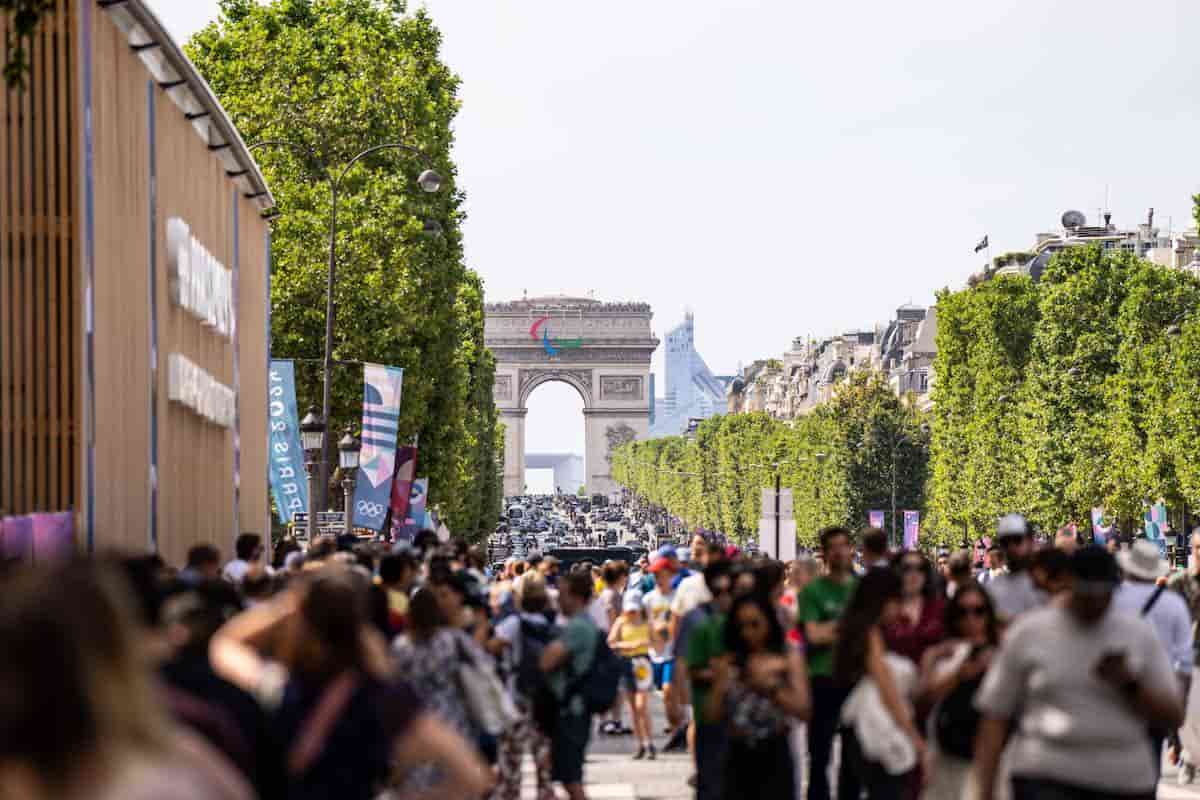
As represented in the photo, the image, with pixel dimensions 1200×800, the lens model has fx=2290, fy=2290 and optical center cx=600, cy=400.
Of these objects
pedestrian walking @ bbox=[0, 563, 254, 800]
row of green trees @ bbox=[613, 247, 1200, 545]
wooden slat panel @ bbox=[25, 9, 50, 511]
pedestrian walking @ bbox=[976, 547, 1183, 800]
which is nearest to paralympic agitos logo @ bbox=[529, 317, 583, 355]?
row of green trees @ bbox=[613, 247, 1200, 545]

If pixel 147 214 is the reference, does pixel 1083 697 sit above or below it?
below

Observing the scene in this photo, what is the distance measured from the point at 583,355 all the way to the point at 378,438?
147697mm

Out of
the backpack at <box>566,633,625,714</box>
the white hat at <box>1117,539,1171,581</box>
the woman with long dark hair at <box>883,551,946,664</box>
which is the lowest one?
the backpack at <box>566,633,625,714</box>

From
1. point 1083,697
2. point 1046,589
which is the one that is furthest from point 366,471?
point 1083,697

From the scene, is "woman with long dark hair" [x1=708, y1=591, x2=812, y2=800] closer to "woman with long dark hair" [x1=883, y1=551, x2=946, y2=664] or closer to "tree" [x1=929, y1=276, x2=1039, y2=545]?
"woman with long dark hair" [x1=883, y1=551, x2=946, y2=664]

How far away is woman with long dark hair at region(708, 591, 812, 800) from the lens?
9719 millimetres

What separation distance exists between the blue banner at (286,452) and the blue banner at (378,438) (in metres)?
2.06

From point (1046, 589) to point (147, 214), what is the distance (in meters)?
12.3

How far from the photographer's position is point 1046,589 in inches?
438

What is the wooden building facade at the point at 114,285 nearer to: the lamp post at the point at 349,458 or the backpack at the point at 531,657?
the backpack at the point at 531,657

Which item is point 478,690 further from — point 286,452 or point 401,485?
point 401,485

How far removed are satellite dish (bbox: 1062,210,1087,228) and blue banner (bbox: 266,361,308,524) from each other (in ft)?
286

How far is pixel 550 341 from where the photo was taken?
184625mm

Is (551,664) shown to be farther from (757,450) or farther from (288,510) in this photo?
(757,450)
